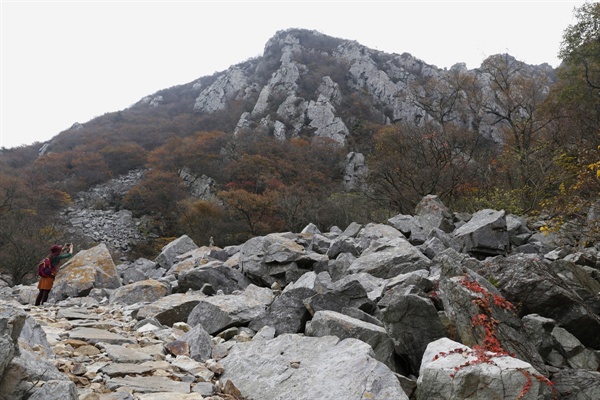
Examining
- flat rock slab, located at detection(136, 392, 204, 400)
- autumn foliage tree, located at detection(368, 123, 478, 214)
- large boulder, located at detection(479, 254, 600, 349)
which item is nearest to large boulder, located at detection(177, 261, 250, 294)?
flat rock slab, located at detection(136, 392, 204, 400)

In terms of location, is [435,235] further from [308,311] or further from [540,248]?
[308,311]

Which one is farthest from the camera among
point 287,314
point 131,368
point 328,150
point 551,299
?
point 328,150

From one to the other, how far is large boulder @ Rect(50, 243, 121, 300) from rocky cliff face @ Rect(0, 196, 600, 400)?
2897 mm

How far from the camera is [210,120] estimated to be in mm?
52625

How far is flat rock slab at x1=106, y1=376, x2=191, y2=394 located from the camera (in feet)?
10.8

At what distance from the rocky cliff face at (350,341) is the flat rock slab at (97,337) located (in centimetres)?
2

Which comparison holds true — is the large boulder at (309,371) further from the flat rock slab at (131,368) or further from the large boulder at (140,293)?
the large boulder at (140,293)

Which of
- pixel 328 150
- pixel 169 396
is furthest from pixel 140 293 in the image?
pixel 328 150

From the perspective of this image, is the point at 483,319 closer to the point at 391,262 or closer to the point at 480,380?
the point at 480,380

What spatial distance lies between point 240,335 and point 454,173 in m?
14.9

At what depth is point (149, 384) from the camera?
3.42 m

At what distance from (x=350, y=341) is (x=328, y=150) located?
1354 inches

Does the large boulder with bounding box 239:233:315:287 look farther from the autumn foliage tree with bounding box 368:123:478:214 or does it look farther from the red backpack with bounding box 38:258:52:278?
the autumn foliage tree with bounding box 368:123:478:214

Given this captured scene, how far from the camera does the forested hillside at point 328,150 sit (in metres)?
16.5
